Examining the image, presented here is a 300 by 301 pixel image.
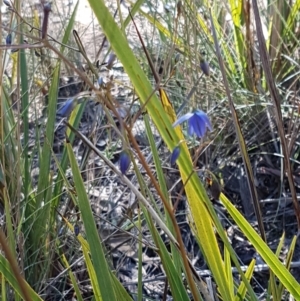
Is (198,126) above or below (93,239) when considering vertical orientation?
above

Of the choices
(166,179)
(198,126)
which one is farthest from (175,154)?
(166,179)

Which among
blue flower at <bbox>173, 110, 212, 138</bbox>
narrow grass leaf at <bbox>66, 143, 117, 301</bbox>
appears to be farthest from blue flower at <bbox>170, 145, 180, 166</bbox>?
narrow grass leaf at <bbox>66, 143, 117, 301</bbox>

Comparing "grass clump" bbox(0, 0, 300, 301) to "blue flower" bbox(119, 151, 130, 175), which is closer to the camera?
"blue flower" bbox(119, 151, 130, 175)

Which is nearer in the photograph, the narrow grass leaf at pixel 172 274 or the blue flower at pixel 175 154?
the blue flower at pixel 175 154

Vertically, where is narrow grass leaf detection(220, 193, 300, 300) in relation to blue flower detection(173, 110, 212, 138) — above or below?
below

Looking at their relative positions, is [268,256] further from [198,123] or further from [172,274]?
[198,123]

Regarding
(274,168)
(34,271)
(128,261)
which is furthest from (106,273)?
(274,168)

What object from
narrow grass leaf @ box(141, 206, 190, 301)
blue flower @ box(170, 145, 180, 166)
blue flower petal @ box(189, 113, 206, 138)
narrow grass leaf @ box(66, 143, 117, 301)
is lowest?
narrow grass leaf @ box(141, 206, 190, 301)

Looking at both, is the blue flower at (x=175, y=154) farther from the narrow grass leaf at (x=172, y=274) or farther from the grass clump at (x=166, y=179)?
the narrow grass leaf at (x=172, y=274)

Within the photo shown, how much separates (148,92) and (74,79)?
1553 mm

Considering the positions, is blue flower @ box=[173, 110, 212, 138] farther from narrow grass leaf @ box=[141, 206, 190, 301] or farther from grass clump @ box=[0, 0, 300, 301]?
narrow grass leaf @ box=[141, 206, 190, 301]

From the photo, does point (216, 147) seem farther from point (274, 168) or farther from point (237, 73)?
point (237, 73)

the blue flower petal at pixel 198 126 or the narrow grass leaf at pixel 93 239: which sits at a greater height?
the blue flower petal at pixel 198 126

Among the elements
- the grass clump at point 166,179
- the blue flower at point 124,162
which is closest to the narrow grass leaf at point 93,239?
the grass clump at point 166,179
